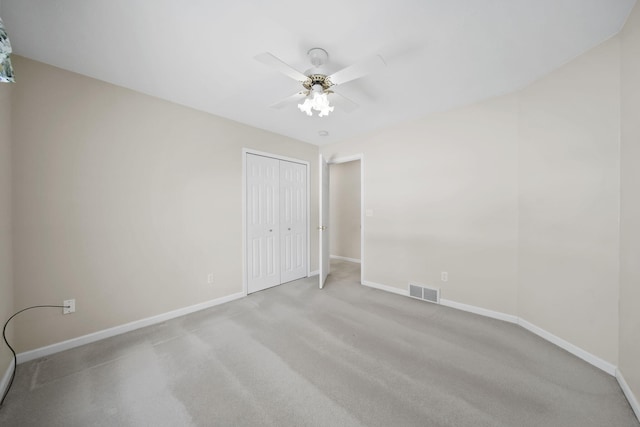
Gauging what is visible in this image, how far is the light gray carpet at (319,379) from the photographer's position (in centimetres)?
134

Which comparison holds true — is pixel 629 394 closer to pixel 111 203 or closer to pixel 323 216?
pixel 323 216

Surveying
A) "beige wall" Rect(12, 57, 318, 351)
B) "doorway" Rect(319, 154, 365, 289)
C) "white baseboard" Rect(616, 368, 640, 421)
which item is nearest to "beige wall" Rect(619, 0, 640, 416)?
"white baseboard" Rect(616, 368, 640, 421)

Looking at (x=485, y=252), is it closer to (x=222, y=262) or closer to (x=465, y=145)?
(x=465, y=145)

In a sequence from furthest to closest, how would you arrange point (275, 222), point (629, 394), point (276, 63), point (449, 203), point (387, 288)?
point (275, 222) < point (387, 288) < point (449, 203) < point (276, 63) < point (629, 394)

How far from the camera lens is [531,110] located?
2.21 meters

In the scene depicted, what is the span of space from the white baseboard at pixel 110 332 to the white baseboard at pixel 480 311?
9.52ft

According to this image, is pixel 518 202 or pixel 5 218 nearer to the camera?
pixel 5 218

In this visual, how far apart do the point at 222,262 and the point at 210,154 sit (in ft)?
4.68

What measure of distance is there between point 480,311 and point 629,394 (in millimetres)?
1175

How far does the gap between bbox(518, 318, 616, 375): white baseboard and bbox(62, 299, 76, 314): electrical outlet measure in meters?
4.33

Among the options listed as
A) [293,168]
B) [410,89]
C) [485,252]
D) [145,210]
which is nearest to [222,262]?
[145,210]

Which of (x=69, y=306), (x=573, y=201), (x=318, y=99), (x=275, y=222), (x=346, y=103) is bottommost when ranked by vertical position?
(x=69, y=306)

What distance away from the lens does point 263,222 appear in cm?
344

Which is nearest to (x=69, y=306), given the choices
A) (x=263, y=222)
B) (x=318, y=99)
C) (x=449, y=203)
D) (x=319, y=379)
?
(x=263, y=222)
